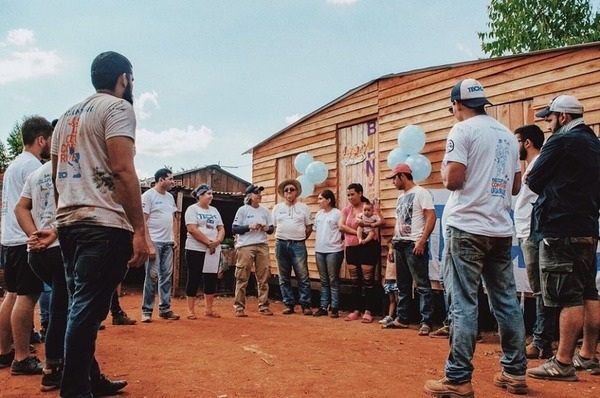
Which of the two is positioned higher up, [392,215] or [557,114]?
[557,114]

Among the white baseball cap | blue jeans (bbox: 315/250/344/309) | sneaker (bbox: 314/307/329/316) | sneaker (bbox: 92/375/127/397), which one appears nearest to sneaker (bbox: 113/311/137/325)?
sneaker (bbox: 314/307/329/316)

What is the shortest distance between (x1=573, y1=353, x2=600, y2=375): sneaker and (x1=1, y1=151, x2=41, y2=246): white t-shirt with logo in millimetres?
4592

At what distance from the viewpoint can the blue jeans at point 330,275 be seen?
7.39 meters

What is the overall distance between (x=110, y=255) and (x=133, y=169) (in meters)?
0.48

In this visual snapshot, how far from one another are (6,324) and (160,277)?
2892 mm

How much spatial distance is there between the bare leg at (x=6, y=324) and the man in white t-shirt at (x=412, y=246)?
169 inches

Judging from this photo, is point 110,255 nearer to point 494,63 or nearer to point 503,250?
point 503,250

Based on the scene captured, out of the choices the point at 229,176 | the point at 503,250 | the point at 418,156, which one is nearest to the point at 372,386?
the point at 503,250

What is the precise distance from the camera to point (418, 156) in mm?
6992

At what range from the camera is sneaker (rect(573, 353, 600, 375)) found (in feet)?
12.4

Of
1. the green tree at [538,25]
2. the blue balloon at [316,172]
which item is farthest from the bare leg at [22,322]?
the green tree at [538,25]

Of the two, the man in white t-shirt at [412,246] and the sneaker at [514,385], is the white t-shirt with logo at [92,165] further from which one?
the man in white t-shirt at [412,246]

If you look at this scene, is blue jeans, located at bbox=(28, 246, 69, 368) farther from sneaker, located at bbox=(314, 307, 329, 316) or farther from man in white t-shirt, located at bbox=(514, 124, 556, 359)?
sneaker, located at bbox=(314, 307, 329, 316)

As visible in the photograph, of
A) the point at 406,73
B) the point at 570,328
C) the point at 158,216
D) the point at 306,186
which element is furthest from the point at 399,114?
the point at 570,328
